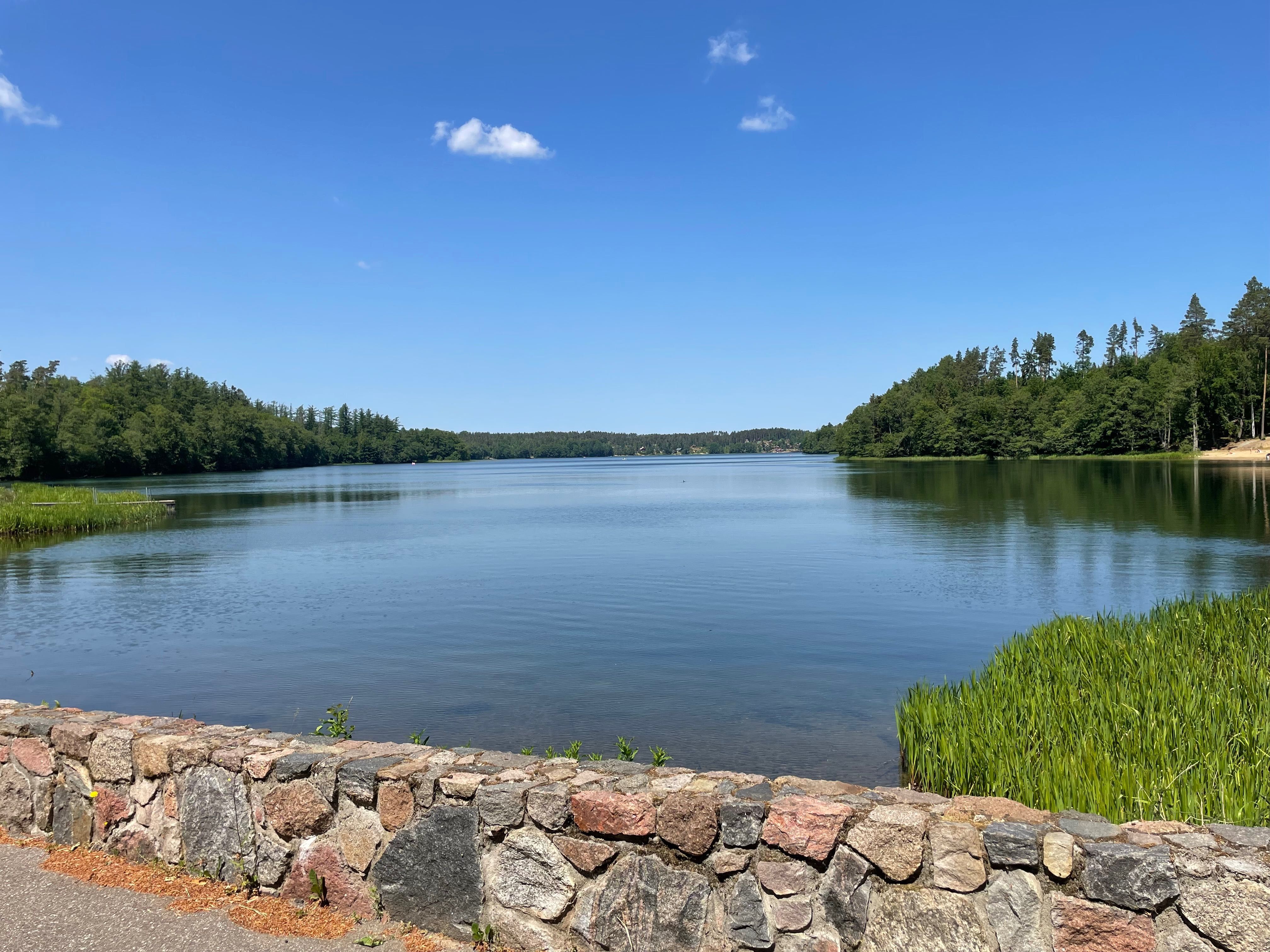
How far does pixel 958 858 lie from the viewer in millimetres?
3969

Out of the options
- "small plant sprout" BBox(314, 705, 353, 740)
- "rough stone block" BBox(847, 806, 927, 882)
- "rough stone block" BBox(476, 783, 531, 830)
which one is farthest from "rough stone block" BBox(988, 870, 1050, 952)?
"small plant sprout" BBox(314, 705, 353, 740)

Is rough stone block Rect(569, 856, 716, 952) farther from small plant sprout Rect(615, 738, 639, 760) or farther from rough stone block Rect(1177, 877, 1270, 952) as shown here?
small plant sprout Rect(615, 738, 639, 760)

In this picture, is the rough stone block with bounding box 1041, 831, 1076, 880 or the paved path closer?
the rough stone block with bounding box 1041, 831, 1076, 880

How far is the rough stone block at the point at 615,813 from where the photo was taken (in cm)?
439

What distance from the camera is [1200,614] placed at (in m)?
11.7

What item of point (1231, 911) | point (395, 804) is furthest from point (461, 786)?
point (1231, 911)

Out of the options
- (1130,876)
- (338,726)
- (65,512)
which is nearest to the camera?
(1130,876)

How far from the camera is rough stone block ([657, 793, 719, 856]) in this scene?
430cm

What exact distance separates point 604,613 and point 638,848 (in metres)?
13.9

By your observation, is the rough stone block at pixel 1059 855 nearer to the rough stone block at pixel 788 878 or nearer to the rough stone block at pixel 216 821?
the rough stone block at pixel 788 878

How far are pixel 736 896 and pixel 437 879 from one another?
1665mm

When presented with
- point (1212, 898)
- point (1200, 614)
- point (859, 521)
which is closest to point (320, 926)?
point (1212, 898)

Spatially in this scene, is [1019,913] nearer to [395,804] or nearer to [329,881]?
[395,804]

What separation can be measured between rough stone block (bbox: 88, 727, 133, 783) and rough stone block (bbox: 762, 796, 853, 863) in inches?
161
